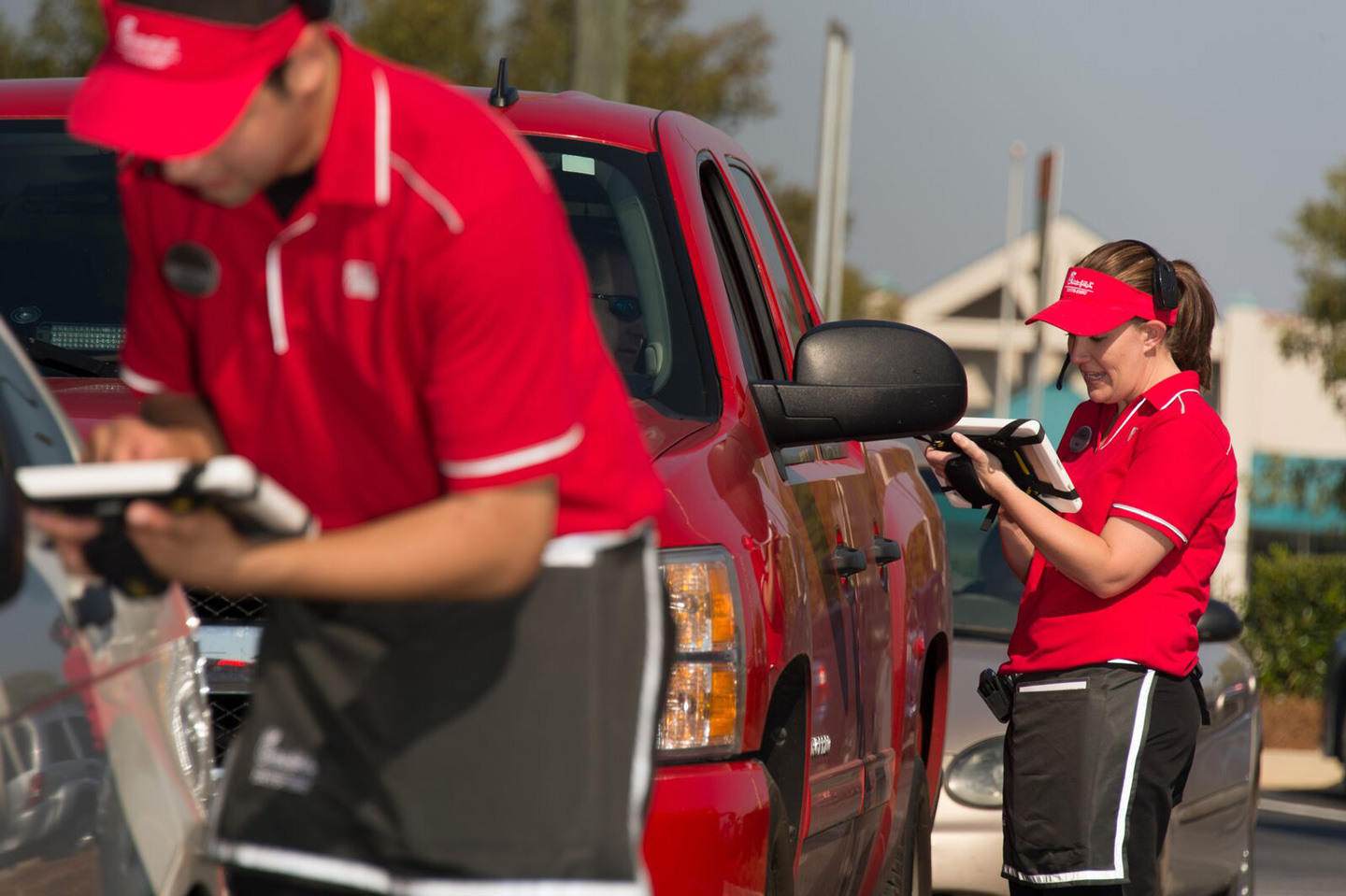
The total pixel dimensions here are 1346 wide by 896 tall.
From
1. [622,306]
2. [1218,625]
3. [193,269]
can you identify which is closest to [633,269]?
[622,306]

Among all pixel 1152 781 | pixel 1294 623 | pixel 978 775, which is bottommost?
pixel 1294 623

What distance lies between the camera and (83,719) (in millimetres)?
2664

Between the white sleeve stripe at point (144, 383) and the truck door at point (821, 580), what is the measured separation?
1.89 m

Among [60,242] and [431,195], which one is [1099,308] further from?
[431,195]

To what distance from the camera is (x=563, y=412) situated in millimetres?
2057

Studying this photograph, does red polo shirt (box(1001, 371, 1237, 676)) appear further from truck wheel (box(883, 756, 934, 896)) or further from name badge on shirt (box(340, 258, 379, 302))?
name badge on shirt (box(340, 258, 379, 302))

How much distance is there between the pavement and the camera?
680 inches

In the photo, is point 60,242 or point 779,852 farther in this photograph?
point 60,242

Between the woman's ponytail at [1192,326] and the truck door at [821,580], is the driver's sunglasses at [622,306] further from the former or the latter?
the woman's ponytail at [1192,326]

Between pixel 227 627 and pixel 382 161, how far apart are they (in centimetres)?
158

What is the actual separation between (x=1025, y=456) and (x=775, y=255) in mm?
1114

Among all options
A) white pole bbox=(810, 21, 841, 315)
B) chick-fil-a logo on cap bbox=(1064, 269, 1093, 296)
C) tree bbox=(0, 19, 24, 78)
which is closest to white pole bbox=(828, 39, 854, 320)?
white pole bbox=(810, 21, 841, 315)

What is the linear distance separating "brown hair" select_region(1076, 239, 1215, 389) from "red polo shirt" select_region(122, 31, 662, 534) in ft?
8.66

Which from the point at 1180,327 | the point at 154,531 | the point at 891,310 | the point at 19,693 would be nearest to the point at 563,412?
the point at 154,531
